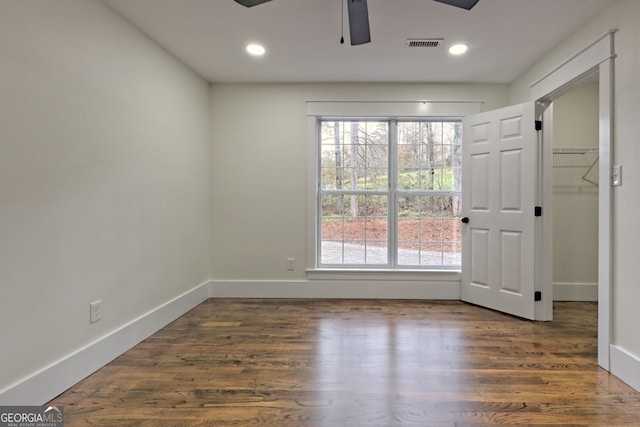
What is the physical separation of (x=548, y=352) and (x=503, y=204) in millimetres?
1374

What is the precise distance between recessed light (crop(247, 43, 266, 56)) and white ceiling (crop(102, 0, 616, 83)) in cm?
6

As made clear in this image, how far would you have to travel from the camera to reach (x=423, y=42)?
2672 mm

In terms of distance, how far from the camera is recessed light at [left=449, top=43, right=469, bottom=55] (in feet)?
8.94

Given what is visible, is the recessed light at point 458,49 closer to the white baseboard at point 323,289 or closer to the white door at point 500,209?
the white door at point 500,209

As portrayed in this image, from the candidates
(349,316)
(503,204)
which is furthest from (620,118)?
(349,316)

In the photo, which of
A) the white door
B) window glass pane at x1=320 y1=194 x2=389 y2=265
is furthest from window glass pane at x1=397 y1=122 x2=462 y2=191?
window glass pane at x1=320 y1=194 x2=389 y2=265

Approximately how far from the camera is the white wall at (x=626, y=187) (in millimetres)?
1918

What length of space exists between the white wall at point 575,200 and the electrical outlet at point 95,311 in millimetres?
4384

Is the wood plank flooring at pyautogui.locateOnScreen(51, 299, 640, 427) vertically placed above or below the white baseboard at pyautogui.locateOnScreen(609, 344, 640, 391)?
below

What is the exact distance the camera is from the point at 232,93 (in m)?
3.65

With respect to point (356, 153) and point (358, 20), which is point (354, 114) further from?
point (358, 20)

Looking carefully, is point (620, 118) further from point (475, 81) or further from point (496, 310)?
point (496, 310)

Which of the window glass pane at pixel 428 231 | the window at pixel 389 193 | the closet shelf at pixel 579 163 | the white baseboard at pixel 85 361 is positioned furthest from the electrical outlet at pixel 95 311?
the closet shelf at pixel 579 163

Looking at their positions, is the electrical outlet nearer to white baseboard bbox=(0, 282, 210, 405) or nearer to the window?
white baseboard bbox=(0, 282, 210, 405)
